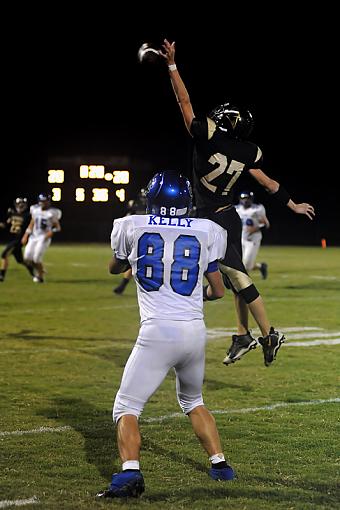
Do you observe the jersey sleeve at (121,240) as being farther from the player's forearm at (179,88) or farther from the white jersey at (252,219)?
the white jersey at (252,219)

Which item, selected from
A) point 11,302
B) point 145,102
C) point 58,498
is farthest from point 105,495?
point 145,102

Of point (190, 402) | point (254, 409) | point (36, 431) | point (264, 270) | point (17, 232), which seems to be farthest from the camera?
point (17, 232)

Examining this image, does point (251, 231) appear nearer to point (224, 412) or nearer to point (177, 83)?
point (224, 412)

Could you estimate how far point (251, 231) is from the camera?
20.0 m

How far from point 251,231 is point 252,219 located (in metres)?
0.47

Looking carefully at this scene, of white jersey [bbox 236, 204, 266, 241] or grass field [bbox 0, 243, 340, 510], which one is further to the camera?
white jersey [bbox 236, 204, 266, 241]

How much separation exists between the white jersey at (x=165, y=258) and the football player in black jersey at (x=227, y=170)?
Result: 1.49 meters

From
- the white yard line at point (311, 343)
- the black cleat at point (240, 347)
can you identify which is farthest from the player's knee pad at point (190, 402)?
the white yard line at point (311, 343)

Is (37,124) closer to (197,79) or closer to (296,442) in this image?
(197,79)

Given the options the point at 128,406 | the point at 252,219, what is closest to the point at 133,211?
the point at 252,219

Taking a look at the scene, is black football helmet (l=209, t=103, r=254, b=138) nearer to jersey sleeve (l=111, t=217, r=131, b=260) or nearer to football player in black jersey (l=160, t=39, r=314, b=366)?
football player in black jersey (l=160, t=39, r=314, b=366)

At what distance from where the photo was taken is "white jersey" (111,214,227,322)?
4.84 metres

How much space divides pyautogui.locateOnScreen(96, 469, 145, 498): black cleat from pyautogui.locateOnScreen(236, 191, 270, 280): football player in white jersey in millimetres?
15281

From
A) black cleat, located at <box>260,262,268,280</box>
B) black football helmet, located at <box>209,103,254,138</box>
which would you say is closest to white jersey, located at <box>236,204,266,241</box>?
black cleat, located at <box>260,262,268,280</box>
